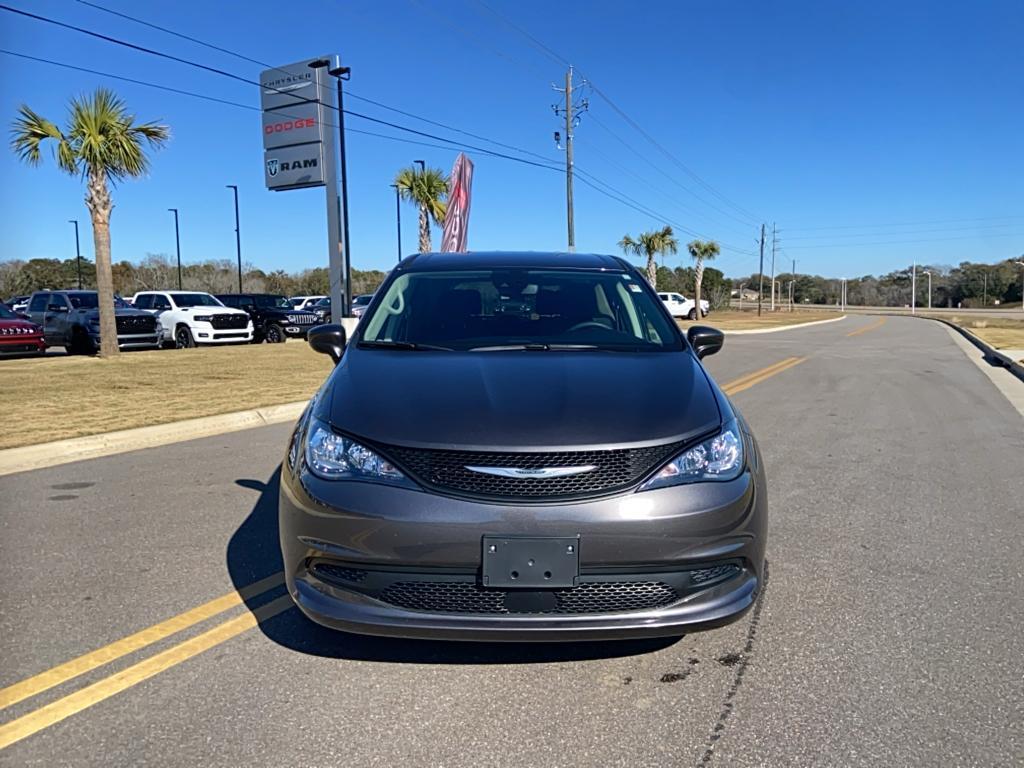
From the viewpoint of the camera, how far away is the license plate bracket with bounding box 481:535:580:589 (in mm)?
2594

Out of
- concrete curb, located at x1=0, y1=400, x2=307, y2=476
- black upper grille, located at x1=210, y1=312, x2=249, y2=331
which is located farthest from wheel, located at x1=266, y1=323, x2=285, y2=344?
concrete curb, located at x1=0, y1=400, x2=307, y2=476

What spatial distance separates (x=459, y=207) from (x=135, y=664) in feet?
53.1

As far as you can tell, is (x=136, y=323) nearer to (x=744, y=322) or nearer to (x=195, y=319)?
(x=195, y=319)

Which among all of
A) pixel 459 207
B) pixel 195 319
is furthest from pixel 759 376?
pixel 195 319

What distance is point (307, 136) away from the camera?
820 inches

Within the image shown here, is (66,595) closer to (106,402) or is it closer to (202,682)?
(202,682)

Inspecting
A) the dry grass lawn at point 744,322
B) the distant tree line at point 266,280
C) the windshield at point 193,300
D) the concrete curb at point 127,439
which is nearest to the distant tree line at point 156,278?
the distant tree line at point 266,280

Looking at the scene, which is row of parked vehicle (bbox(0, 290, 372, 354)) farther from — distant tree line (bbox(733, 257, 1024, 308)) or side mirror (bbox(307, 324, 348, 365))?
distant tree line (bbox(733, 257, 1024, 308))

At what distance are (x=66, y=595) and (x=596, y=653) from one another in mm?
2594

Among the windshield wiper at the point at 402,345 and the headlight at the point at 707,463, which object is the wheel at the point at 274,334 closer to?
the windshield wiper at the point at 402,345

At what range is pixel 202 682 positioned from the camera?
2.96m

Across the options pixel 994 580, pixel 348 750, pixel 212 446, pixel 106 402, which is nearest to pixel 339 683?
pixel 348 750

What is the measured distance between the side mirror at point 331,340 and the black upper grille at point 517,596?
1812 mm

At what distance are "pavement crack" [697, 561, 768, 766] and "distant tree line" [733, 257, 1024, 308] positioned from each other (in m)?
116
